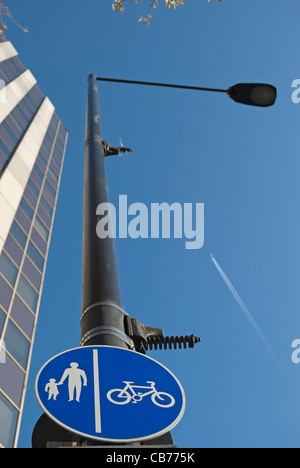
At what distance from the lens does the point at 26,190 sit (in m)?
22.7

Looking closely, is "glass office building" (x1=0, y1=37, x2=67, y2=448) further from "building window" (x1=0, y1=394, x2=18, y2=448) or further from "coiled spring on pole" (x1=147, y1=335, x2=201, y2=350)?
"coiled spring on pole" (x1=147, y1=335, x2=201, y2=350)

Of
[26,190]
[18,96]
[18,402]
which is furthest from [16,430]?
[18,96]

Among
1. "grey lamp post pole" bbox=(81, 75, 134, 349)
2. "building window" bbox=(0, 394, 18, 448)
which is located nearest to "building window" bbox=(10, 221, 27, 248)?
"building window" bbox=(0, 394, 18, 448)

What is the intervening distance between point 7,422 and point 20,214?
10.3 m

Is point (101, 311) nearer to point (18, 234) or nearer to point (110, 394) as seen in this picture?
point (110, 394)

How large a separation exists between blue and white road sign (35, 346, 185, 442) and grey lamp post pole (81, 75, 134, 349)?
0.18 metres

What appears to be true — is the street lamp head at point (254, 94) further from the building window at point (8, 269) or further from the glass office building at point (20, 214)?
the building window at point (8, 269)

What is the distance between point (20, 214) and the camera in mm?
20344

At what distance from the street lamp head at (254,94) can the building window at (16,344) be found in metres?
11.4

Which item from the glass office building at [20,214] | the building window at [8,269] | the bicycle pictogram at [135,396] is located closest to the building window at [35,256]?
the glass office building at [20,214]

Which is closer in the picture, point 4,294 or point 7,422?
point 7,422

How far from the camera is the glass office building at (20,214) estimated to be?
1375 cm

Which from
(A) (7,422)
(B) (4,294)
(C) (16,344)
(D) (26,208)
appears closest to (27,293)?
(B) (4,294)
